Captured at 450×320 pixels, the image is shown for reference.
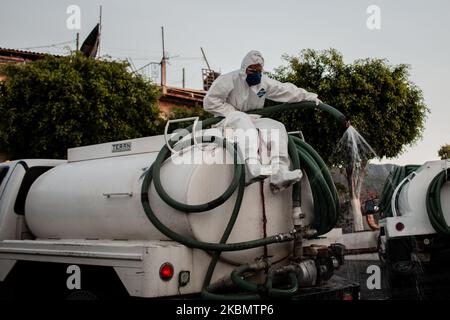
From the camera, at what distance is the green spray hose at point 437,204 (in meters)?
5.63

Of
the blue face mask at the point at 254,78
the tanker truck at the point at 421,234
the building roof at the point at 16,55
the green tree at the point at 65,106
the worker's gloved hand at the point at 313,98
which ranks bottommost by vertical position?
the tanker truck at the point at 421,234

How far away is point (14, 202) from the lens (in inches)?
230

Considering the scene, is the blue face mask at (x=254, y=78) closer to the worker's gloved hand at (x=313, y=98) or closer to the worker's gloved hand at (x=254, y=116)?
the worker's gloved hand at (x=254, y=116)

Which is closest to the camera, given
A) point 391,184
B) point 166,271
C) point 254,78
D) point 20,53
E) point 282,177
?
point 166,271

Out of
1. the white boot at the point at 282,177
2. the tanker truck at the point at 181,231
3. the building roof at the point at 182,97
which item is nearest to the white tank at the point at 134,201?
the tanker truck at the point at 181,231

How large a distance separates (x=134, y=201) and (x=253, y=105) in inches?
60.9

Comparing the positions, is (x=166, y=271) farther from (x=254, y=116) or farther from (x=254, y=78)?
(x=254, y=78)

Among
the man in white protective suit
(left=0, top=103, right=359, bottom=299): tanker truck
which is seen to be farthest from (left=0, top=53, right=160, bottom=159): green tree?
the man in white protective suit

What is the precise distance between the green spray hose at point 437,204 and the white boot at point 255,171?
2457mm

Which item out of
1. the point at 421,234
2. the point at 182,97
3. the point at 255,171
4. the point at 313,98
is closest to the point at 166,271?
the point at 255,171

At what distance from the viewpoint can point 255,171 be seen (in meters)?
4.15

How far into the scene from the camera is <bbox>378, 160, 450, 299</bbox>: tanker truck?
18.9 ft
